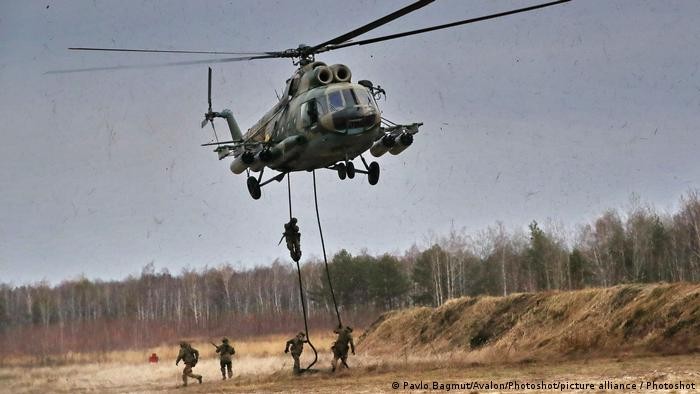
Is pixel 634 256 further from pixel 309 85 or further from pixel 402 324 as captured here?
pixel 309 85

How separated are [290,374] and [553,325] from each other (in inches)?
377

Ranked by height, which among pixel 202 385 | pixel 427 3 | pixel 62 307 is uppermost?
pixel 427 3

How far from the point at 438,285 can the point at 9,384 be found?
31.7 metres

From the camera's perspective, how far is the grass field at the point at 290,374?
69.4 ft

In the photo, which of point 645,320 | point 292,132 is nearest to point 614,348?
point 645,320

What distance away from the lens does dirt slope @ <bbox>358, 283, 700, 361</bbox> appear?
26.5 m

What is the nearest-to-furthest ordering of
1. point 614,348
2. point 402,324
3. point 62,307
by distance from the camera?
1. point 614,348
2. point 62,307
3. point 402,324

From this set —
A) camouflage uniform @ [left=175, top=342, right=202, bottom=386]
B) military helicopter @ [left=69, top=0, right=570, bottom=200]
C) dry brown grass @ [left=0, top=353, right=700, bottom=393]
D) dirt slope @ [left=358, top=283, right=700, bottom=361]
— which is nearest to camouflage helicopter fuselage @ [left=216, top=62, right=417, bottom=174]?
military helicopter @ [left=69, top=0, right=570, bottom=200]

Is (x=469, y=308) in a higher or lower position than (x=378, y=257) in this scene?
lower

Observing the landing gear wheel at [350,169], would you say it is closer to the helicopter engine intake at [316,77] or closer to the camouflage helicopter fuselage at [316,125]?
the camouflage helicopter fuselage at [316,125]

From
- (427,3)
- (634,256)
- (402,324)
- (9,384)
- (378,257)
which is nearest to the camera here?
(427,3)

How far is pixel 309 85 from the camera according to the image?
22266 millimetres

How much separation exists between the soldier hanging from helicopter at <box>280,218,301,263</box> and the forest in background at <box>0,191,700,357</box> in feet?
30.8

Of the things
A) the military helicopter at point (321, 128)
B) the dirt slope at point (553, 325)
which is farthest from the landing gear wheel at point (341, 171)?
the dirt slope at point (553, 325)
